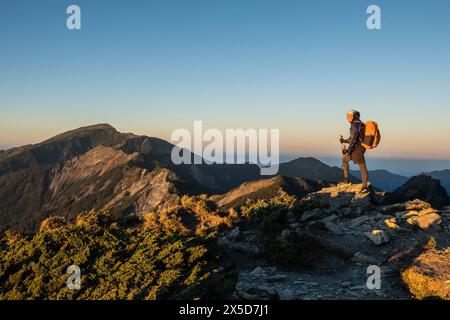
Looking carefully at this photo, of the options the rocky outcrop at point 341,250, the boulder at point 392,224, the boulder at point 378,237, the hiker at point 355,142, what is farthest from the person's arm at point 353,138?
the boulder at point 378,237

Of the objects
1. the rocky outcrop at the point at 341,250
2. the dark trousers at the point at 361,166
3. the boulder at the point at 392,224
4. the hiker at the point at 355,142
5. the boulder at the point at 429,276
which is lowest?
the rocky outcrop at the point at 341,250

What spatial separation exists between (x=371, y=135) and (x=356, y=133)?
61 cm

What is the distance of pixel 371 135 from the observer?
55.8 feet

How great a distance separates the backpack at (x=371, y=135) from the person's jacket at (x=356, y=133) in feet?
0.55

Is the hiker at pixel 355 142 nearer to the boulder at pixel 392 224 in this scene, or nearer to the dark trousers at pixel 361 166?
the dark trousers at pixel 361 166

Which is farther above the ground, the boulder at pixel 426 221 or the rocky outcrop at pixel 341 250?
the boulder at pixel 426 221

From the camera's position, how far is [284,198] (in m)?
18.8

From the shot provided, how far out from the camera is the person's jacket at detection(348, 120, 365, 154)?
17.2 m

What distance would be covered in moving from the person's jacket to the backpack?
167mm

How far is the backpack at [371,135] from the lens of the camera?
17.0 meters

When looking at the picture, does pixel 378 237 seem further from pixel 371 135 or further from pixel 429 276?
pixel 371 135

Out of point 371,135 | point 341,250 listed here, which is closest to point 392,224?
point 341,250

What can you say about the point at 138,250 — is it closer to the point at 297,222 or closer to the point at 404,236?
the point at 297,222
